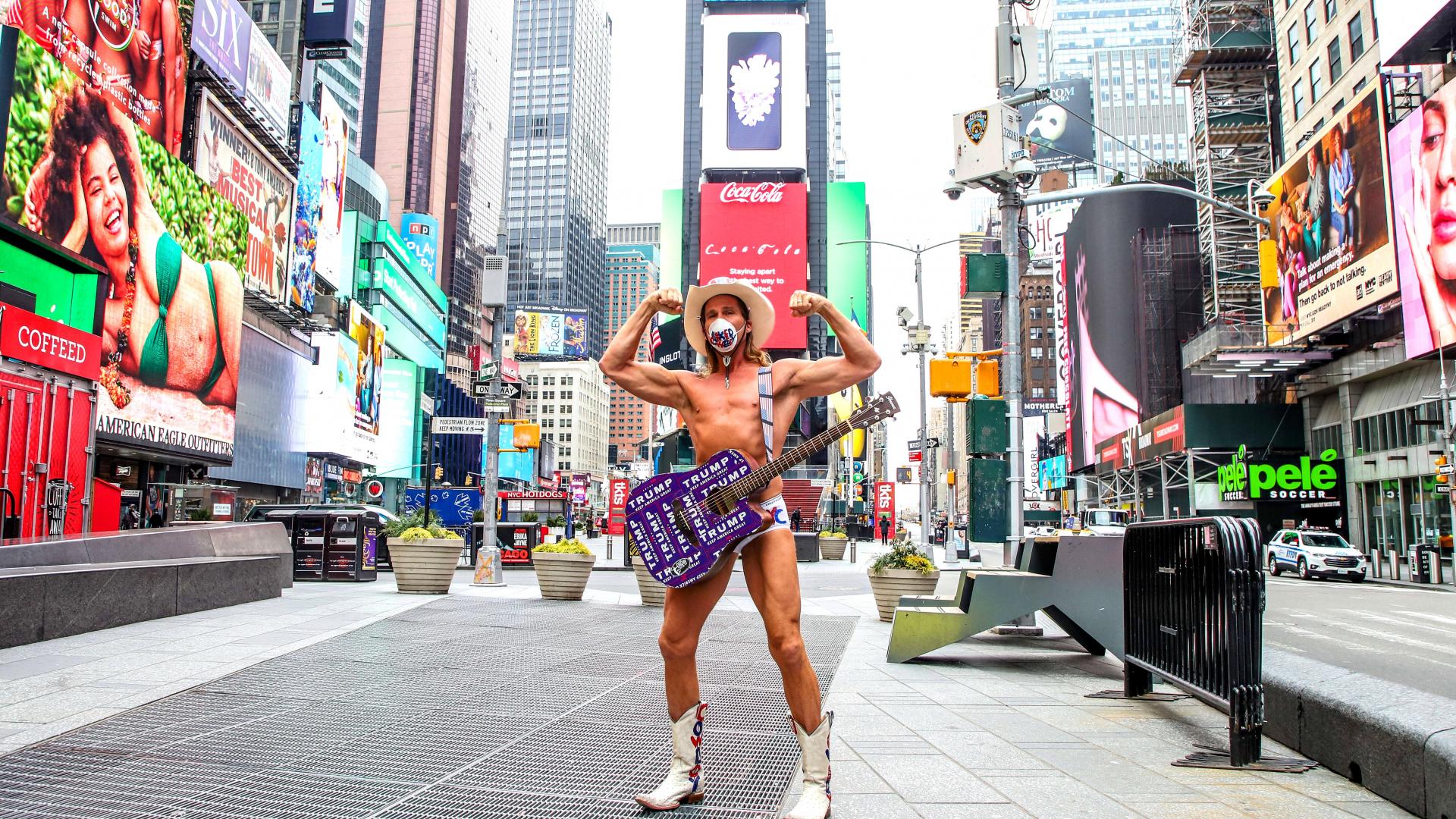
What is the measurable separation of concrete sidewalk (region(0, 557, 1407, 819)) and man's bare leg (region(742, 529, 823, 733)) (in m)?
0.47

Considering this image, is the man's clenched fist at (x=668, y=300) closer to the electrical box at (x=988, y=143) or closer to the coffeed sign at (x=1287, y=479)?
the electrical box at (x=988, y=143)

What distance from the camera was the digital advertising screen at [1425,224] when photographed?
27438mm

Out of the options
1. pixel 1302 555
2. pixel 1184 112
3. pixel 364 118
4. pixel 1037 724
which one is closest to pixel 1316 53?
pixel 1302 555

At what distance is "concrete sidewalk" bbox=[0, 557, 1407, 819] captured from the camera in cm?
417

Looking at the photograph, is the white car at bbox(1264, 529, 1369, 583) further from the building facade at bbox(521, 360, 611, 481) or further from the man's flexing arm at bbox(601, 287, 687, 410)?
the building facade at bbox(521, 360, 611, 481)

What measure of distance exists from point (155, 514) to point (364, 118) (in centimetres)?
12483

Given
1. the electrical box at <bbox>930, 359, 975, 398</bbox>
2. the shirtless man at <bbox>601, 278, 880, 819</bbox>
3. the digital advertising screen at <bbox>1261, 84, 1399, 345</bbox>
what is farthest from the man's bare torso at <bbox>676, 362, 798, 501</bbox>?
the digital advertising screen at <bbox>1261, 84, 1399, 345</bbox>

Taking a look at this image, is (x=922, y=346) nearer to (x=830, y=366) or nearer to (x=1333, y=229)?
(x=1333, y=229)

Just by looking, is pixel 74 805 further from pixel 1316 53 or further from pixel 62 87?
pixel 1316 53

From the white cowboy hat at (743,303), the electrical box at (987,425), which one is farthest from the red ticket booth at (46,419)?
the white cowboy hat at (743,303)

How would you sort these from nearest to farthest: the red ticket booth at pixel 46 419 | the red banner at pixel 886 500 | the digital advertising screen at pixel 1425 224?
the red ticket booth at pixel 46 419 → the digital advertising screen at pixel 1425 224 → the red banner at pixel 886 500

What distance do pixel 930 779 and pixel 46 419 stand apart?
60.8ft

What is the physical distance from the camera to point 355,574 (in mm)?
17938

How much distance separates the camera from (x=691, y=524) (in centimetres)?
413
